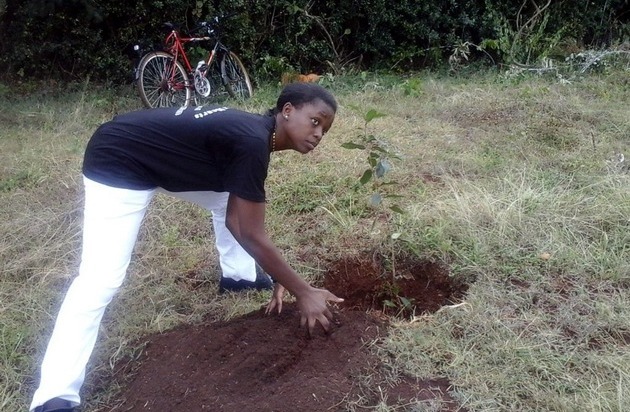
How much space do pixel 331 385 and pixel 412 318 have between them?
2.38ft

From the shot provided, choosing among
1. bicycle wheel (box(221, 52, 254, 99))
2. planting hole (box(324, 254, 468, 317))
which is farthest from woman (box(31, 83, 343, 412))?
bicycle wheel (box(221, 52, 254, 99))

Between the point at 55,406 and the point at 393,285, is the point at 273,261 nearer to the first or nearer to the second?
the point at 55,406

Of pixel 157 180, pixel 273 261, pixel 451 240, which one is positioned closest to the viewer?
pixel 273 261

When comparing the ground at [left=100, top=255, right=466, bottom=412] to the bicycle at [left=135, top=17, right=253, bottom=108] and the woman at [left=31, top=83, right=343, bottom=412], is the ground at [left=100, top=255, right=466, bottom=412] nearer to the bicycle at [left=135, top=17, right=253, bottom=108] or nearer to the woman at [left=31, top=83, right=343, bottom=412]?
the woman at [left=31, top=83, right=343, bottom=412]

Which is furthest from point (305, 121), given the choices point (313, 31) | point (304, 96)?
point (313, 31)

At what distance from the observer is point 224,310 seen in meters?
3.72

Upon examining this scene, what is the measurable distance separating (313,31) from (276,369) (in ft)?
24.0

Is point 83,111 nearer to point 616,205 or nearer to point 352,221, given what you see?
point 352,221

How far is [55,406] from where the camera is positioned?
2.83 metres

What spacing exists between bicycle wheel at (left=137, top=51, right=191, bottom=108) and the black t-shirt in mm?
4810

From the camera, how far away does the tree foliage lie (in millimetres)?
8531

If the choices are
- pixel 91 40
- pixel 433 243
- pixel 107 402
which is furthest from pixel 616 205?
pixel 91 40

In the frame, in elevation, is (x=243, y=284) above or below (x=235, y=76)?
above

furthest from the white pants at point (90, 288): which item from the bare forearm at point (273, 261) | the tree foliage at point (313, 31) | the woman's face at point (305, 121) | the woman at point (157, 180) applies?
the tree foliage at point (313, 31)
